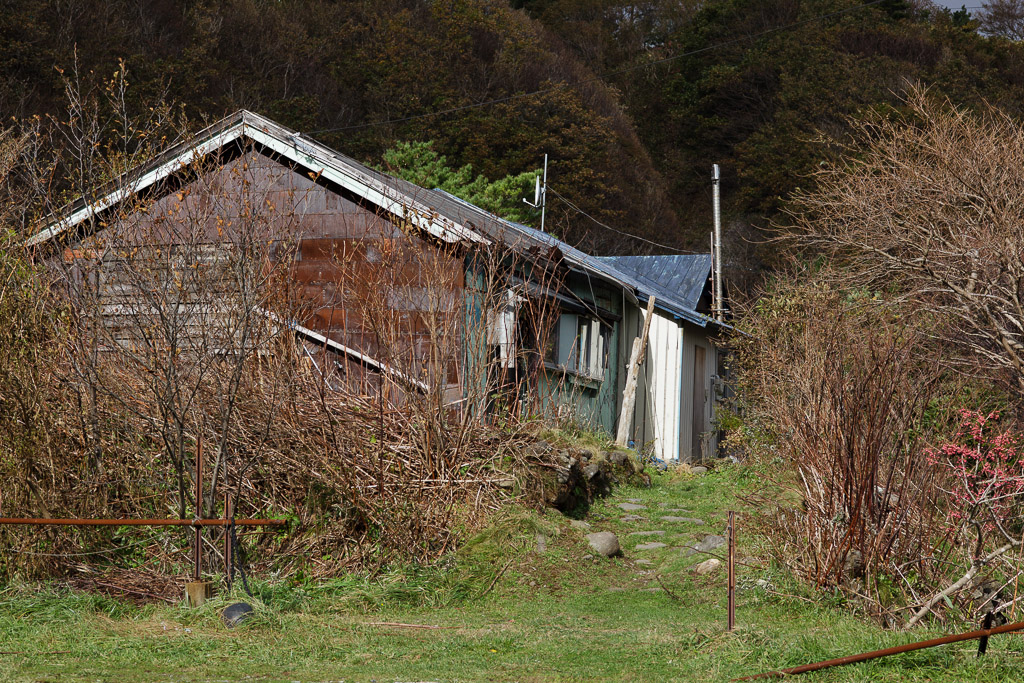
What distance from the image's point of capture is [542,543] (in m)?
8.79

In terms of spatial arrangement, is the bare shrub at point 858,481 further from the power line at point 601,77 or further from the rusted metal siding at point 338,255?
the power line at point 601,77

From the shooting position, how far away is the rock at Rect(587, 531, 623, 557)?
358 inches

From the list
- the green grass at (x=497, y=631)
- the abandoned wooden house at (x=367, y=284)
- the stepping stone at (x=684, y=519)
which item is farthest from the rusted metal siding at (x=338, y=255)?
the stepping stone at (x=684, y=519)

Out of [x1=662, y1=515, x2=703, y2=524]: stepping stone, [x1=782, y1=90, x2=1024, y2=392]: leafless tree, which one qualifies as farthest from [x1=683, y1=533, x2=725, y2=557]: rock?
[x1=782, y1=90, x2=1024, y2=392]: leafless tree

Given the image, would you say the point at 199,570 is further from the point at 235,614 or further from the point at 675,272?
the point at 675,272

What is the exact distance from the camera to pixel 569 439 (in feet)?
35.7

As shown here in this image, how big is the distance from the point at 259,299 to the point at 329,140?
925 inches

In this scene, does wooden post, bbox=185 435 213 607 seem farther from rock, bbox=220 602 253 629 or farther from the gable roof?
the gable roof

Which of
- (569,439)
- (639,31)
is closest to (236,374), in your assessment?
(569,439)

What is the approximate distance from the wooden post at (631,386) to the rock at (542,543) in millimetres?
6654

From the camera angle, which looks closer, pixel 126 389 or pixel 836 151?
pixel 126 389

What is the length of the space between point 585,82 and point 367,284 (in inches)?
1081

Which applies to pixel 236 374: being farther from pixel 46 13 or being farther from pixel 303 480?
pixel 46 13

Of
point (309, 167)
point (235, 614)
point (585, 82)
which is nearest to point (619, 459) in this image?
point (309, 167)
